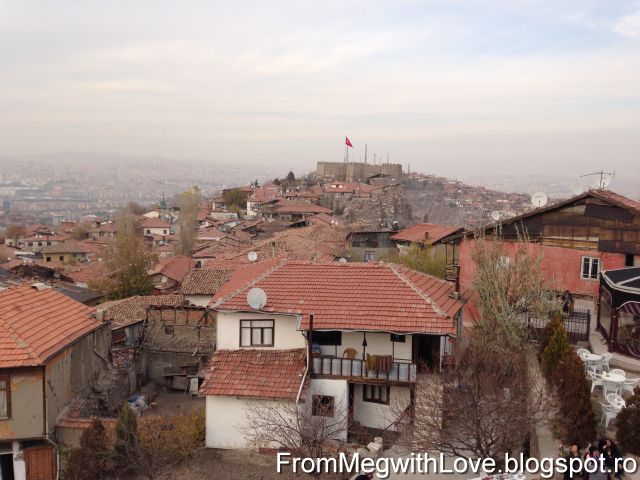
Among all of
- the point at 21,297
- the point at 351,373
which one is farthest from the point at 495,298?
the point at 21,297

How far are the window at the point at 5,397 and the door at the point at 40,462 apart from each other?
1231 millimetres

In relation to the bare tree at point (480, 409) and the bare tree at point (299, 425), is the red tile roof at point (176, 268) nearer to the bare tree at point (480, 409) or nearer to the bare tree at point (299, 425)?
the bare tree at point (299, 425)

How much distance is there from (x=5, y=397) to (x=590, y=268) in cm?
2026

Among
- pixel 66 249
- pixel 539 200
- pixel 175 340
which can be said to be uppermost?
pixel 539 200

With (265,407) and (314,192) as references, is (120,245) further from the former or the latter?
(314,192)

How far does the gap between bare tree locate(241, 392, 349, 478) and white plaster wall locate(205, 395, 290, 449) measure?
5.2 inches

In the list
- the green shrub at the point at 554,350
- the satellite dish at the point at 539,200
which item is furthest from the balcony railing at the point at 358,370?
the satellite dish at the point at 539,200

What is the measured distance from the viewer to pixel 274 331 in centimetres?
1670

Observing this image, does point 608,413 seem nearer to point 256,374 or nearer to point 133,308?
point 256,374

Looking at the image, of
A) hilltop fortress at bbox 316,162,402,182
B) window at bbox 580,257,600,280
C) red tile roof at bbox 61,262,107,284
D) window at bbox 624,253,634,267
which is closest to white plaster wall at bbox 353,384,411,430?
window at bbox 580,257,600,280

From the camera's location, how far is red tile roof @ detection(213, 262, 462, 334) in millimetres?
15602

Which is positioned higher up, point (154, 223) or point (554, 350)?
point (554, 350)

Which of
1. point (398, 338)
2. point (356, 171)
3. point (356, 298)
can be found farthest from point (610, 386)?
point (356, 171)

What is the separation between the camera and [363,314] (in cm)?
1595
